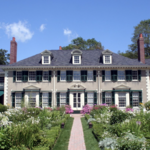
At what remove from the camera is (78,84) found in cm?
2242

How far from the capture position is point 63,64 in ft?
75.9

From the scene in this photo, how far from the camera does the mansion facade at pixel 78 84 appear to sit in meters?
22.2

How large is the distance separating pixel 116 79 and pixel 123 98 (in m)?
2.59

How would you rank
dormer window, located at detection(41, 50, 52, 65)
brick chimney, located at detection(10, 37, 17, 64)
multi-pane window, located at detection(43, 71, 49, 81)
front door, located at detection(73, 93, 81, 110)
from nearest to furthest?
front door, located at detection(73, 93, 81, 110) → multi-pane window, located at detection(43, 71, 49, 81) → dormer window, located at detection(41, 50, 52, 65) → brick chimney, located at detection(10, 37, 17, 64)

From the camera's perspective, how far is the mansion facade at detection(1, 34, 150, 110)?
2223 cm

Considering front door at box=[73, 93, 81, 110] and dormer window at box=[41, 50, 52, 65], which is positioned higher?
dormer window at box=[41, 50, 52, 65]

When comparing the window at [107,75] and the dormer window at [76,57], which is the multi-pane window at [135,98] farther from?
the dormer window at [76,57]

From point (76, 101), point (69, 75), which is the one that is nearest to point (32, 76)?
point (69, 75)

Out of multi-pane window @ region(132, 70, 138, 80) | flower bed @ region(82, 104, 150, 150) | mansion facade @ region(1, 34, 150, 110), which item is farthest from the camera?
multi-pane window @ region(132, 70, 138, 80)

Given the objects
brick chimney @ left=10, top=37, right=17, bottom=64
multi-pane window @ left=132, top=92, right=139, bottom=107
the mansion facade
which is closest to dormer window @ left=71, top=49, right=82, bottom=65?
the mansion facade

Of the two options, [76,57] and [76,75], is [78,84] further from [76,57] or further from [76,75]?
[76,57]

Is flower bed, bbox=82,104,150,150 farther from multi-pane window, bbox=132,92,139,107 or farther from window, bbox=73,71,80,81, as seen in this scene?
window, bbox=73,71,80,81

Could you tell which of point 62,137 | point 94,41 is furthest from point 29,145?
point 94,41

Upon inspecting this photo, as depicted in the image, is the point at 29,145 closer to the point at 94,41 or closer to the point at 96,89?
the point at 96,89
